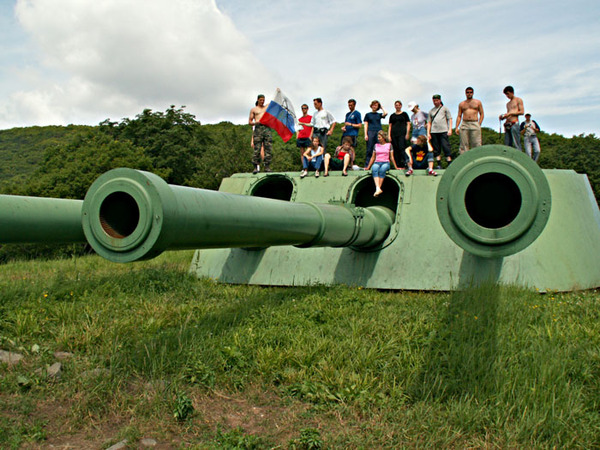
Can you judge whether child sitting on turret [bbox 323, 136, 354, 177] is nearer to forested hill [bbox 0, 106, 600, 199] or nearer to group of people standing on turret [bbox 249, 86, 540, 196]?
group of people standing on turret [bbox 249, 86, 540, 196]

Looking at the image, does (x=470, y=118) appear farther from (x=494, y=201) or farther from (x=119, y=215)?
(x=119, y=215)

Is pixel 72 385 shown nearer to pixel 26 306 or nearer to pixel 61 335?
pixel 61 335

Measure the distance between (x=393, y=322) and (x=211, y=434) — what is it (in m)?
1.99

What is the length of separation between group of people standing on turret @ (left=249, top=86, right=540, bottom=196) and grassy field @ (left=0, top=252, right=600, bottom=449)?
2.96 m

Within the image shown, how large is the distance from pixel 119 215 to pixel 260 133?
20.5 feet

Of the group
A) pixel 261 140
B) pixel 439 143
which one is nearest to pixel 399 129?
pixel 439 143

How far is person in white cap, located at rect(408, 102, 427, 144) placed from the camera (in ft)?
28.3

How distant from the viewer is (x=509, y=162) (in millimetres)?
3449

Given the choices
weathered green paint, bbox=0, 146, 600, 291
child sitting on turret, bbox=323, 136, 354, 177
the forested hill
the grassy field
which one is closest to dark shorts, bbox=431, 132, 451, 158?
weathered green paint, bbox=0, 146, 600, 291

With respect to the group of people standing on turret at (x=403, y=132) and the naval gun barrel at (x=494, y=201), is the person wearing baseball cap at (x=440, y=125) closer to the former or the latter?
the group of people standing on turret at (x=403, y=132)

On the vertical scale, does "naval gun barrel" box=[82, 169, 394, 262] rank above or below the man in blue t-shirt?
below

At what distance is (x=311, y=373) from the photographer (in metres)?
4.09

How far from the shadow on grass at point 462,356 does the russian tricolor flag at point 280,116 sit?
16.4 feet

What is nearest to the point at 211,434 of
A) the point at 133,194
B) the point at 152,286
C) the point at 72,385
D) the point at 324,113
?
the point at 72,385
